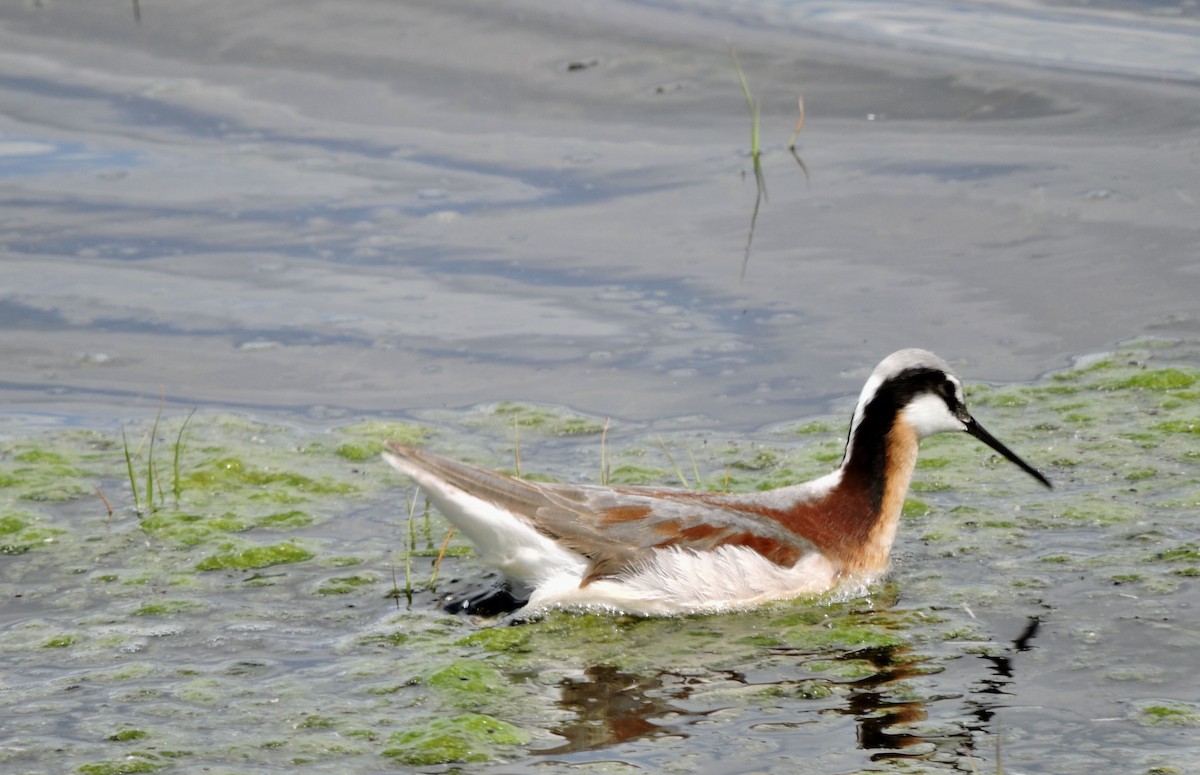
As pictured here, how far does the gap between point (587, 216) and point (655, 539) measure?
16.3 feet

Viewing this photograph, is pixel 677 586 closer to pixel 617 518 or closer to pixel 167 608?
pixel 617 518

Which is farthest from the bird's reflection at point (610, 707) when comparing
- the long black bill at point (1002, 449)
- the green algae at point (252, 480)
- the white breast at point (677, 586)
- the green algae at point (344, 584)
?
the green algae at point (252, 480)

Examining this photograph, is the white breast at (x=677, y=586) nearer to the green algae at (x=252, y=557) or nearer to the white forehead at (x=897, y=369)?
the white forehead at (x=897, y=369)

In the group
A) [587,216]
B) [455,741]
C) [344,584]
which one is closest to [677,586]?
[344,584]

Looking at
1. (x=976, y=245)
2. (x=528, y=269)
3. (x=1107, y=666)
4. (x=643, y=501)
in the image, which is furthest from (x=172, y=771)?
(x=976, y=245)

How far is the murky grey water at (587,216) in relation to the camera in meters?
9.38

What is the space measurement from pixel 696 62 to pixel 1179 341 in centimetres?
563

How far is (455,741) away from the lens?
18.4 ft

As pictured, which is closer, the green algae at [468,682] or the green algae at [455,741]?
the green algae at [455,741]

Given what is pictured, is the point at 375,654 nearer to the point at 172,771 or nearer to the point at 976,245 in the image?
the point at 172,771

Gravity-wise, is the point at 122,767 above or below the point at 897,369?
below

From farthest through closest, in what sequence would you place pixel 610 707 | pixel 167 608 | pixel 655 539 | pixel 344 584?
pixel 344 584
pixel 655 539
pixel 167 608
pixel 610 707

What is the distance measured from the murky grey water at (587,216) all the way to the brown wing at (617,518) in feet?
2.04

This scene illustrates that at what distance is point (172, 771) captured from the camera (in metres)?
5.40
